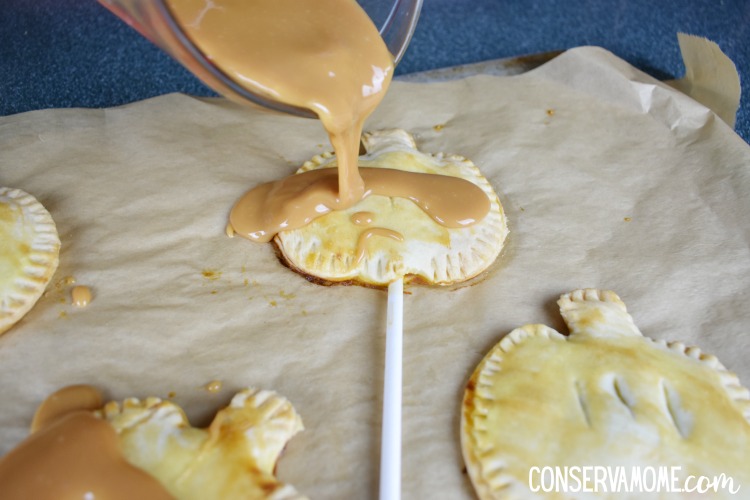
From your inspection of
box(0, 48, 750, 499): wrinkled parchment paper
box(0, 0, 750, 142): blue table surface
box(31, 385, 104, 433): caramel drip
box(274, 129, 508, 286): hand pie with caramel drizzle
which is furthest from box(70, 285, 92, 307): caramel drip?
box(0, 0, 750, 142): blue table surface

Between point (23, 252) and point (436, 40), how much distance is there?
6.70ft

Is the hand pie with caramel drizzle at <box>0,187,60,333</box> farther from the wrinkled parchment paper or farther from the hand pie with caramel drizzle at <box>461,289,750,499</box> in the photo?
the hand pie with caramel drizzle at <box>461,289,750,499</box>

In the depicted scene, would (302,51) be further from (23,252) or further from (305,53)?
(23,252)

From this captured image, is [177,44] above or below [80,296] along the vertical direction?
above

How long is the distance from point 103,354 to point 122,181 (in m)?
0.71

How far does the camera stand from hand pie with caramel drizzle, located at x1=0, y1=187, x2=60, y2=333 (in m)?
2.00

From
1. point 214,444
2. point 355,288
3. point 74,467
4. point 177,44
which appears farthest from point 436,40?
point 74,467

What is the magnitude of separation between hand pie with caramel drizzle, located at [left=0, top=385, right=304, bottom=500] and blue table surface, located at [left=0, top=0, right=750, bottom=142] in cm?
160

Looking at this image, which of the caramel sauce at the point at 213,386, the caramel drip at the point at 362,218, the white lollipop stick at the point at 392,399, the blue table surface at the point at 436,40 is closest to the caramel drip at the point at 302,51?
the caramel drip at the point at 362,218

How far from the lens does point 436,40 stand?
3359mm

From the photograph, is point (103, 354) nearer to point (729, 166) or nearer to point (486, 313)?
point (486, 313)

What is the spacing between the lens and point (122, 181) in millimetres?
2449

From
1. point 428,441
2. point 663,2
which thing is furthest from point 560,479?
point 663,2

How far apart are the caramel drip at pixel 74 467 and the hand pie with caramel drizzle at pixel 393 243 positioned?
81cm
